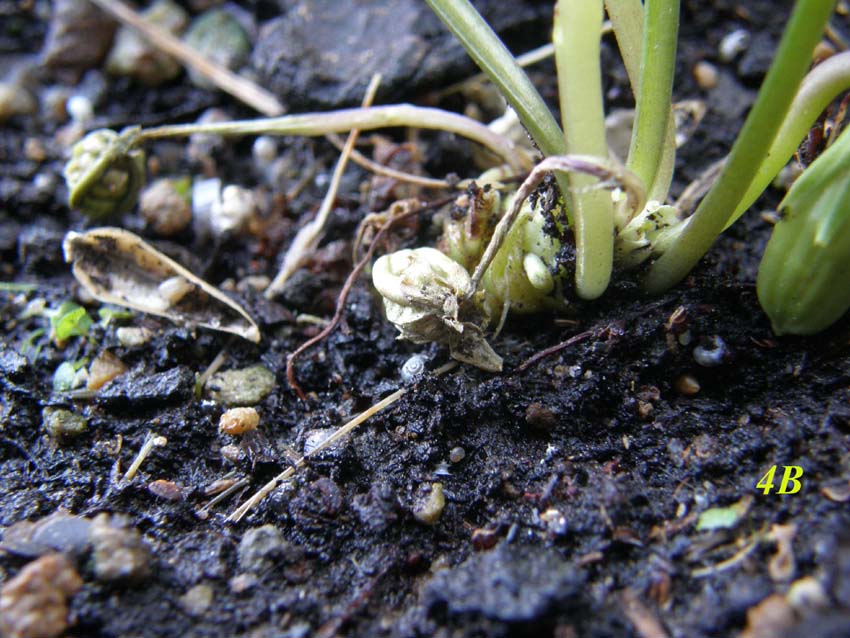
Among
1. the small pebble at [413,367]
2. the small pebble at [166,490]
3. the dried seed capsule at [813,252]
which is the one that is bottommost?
the small pebble at [166,490]

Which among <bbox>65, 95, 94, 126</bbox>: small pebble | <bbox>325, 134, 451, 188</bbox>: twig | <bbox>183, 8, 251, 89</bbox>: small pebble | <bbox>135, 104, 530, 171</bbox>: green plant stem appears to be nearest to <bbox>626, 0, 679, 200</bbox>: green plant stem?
<bbox>135, 104, 530, 171</bbox>: green plant stem

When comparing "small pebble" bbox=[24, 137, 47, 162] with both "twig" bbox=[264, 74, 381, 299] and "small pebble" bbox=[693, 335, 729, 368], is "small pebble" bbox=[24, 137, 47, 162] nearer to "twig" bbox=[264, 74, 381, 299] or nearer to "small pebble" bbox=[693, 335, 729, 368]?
"twig" bbox=[264, 74, 381, 299]

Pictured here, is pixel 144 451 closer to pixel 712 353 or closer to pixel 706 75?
pixel 712 353

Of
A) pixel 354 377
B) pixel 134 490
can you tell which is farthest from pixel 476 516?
pixel 134 490

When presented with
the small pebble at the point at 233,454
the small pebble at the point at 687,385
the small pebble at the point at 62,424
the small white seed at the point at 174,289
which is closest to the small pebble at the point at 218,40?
the small white seed at the point at 174,289

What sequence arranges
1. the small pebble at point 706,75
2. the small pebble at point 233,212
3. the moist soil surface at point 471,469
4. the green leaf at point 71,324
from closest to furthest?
the moist soil surface at point 471,469 < the green leaf at point 71,324 < the small pebble at point 233,212 < the small pebble at point 706,75

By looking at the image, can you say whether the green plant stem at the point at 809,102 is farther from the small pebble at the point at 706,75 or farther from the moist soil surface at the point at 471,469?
the small pebble at the point at 706,75

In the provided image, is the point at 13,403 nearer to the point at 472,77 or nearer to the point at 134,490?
the point at 134,490
